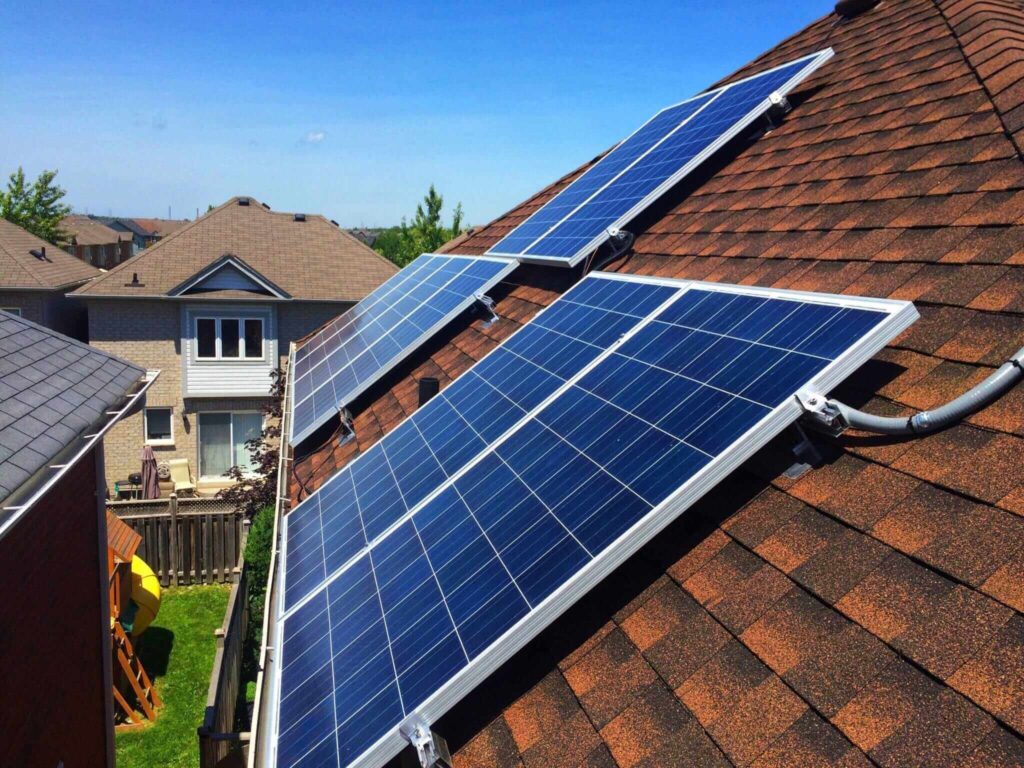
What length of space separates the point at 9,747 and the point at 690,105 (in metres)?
11.0

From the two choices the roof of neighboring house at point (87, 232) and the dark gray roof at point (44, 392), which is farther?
the roof of neighboring house at point (87, 232)

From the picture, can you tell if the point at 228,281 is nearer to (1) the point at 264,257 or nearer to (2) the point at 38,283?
(1) the point at 264,257

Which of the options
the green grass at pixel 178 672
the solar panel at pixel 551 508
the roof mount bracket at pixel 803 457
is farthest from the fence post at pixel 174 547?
the roof mount bracket at pixel 803 457

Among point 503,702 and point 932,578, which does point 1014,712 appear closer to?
point 932,578

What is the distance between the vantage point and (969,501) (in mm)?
3652

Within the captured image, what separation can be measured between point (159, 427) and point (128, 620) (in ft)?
53.0

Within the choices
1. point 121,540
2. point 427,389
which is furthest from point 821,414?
point 121,540

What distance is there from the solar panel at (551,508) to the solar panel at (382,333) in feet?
16.4

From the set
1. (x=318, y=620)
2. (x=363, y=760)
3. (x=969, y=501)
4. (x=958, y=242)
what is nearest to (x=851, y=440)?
(x=969, y=501)

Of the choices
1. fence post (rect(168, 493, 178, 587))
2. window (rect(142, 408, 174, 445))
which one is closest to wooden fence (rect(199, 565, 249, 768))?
fence post (rect(168, 493, 178, 587))

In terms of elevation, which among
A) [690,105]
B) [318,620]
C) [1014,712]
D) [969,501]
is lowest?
[318,620]

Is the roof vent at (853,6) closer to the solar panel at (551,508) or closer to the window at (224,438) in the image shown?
the solar panel at (551,508)

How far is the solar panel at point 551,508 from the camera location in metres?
4.19

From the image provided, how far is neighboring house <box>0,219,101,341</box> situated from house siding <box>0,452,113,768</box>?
79.0 ft
